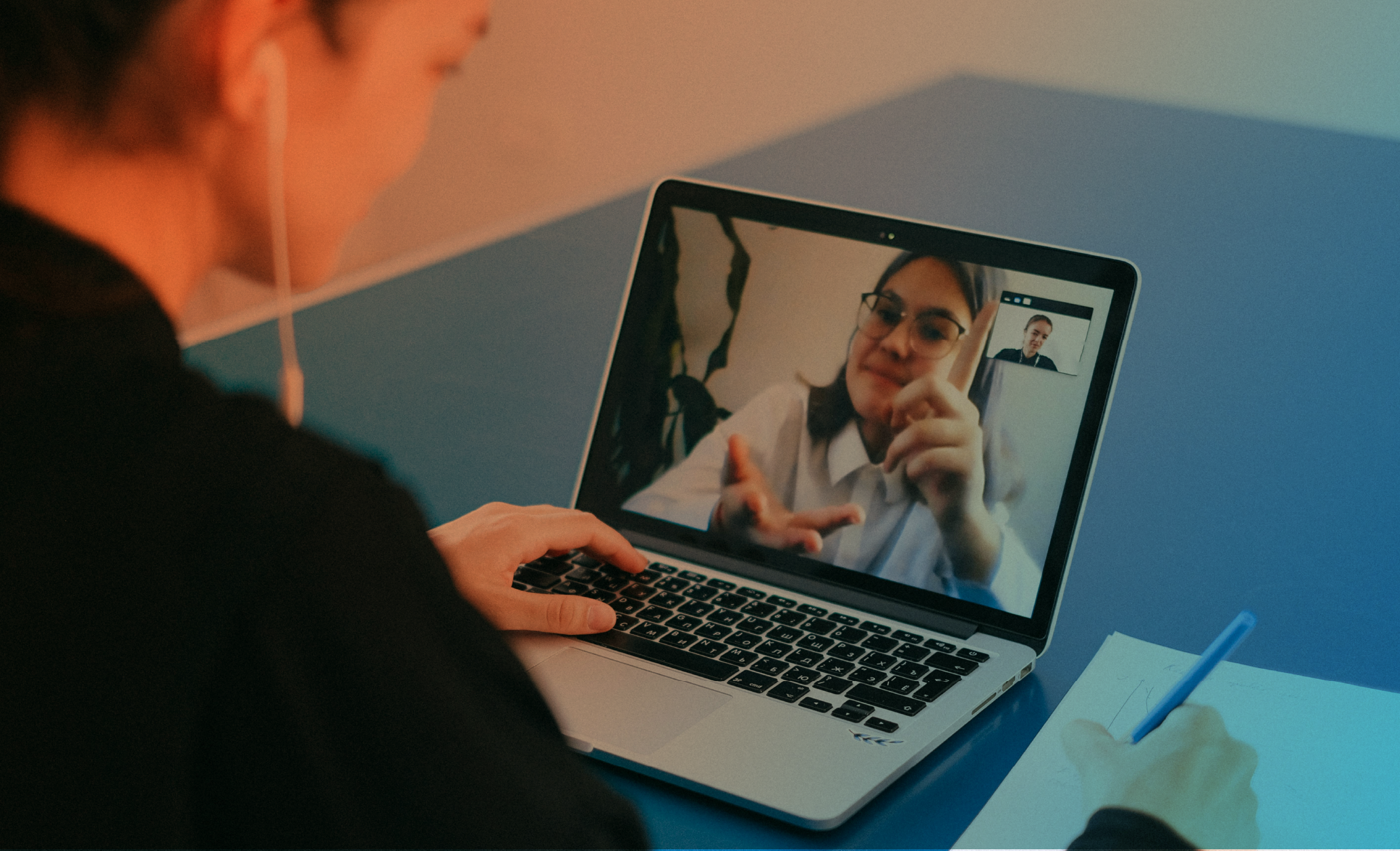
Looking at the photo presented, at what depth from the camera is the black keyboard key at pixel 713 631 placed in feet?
2.53

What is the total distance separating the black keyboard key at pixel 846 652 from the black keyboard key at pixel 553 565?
0.70 feet

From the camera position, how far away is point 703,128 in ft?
9.48

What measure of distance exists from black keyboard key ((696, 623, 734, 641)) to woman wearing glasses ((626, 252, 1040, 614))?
0.10 meters

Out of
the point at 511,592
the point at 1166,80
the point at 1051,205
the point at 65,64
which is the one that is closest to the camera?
the point at 65,64

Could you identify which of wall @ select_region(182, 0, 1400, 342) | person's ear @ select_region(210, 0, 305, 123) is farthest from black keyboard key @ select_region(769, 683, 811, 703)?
wall @ select_region(182, 0, 1400, 342)

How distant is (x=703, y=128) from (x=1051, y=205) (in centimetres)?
133

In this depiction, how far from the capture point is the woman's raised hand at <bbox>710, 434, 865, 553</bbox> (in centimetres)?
84

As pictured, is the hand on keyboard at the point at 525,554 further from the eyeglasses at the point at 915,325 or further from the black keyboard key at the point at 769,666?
the eyeglasses at the point at 915,325

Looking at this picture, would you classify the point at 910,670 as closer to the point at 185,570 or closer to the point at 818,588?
the point at 818,588

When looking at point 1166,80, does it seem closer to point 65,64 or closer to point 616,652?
point 616,652

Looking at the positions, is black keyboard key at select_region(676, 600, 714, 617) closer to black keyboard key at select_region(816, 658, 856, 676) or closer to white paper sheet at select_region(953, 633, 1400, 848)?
black keyboard key at select_region(816, 658, 856, 676)

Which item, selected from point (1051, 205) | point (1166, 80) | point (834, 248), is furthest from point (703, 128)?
point (834, 248)

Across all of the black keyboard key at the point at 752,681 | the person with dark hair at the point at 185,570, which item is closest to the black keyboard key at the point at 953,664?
the black keyboard key at the point at 752,681

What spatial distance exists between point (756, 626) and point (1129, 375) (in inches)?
25.9
